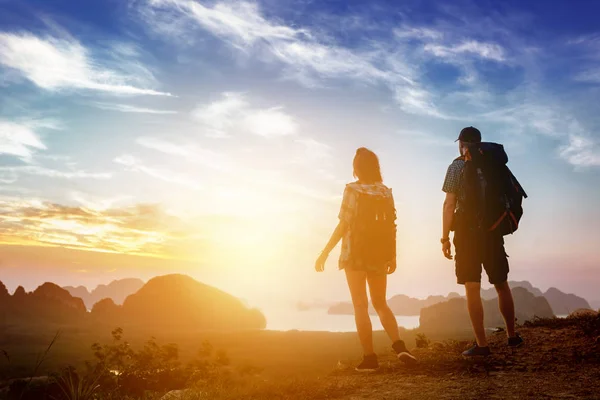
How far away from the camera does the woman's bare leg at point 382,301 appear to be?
18.4 ft

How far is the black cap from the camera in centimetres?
593

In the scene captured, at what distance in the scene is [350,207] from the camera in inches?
223

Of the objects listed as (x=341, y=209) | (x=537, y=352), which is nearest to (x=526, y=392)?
(x=537, y=352)

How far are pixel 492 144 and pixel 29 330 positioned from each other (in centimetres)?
22714

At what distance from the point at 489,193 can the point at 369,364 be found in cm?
264

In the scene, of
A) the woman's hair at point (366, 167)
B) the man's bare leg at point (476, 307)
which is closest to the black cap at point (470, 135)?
the woman's hair at point (366, 167)

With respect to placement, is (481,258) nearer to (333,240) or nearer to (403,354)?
(403,354)

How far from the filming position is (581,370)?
4.75 meters

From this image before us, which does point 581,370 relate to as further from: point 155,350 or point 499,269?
point 155,350

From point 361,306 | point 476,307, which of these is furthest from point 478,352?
point 361,306

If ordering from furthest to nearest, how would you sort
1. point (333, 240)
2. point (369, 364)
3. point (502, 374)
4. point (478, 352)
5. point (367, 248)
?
1. point (333, 240)
2. point (478, 352)
3. point (367, 248)
4. point (369, 364)
5. point (502, 374)

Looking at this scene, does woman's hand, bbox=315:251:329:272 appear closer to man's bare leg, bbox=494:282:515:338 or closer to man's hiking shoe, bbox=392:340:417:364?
man's hiking shoe, bbox=392:340:417:364

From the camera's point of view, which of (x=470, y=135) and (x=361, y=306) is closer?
(x=361, y=306)

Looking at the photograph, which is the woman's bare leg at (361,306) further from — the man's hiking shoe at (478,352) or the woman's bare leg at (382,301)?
the man's hiking shoe at (478,352)
